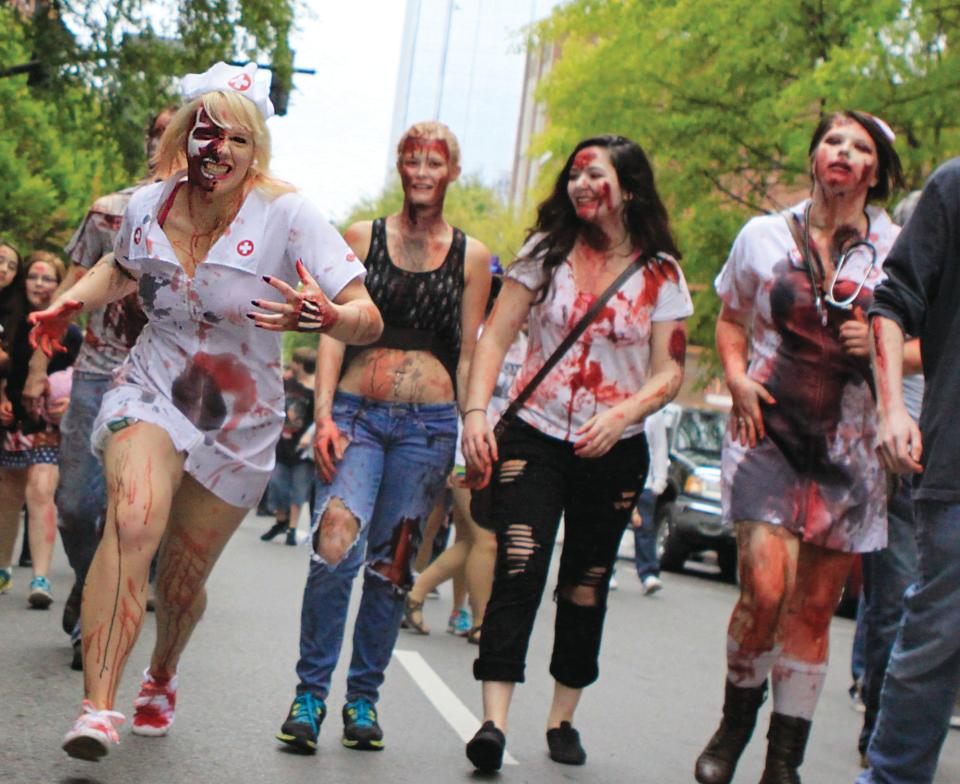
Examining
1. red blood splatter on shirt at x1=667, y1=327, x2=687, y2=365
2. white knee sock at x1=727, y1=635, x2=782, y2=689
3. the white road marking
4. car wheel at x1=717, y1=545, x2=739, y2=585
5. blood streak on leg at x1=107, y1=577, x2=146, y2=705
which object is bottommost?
car wheel at x1=717, y1=545, x2=739, y2=585

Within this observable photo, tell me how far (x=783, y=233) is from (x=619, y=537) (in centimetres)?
117

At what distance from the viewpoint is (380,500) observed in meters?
6.21

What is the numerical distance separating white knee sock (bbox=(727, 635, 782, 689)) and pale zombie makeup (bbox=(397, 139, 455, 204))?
1.88m

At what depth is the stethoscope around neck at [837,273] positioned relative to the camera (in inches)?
226

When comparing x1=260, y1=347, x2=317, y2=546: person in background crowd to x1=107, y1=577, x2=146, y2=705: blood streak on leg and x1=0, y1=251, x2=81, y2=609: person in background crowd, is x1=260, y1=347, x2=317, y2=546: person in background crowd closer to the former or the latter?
x1=0, y1=251, x2=81, y2=609: person in background crowd

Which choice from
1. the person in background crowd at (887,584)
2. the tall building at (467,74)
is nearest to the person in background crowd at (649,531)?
the person in background crowd at (887,584)

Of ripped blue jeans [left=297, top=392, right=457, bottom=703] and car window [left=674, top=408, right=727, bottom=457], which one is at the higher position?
ripped blue jeans [left=297, top=392, right=457, bottom=703]

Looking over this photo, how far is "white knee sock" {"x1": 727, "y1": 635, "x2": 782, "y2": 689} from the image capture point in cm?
576

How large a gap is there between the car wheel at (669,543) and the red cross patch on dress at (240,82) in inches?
574

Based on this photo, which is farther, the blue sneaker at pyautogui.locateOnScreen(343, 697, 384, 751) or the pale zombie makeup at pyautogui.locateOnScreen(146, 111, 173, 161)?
the pale zombie makeup at pyautogui.locateOnScreen(146, 111, 173, 161)

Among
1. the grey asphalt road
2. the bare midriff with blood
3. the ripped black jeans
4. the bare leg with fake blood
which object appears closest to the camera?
the bare leg with fake blood

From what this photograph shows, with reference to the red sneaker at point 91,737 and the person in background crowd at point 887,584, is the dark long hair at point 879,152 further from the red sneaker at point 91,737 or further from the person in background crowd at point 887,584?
the red sneaker at point 91,737

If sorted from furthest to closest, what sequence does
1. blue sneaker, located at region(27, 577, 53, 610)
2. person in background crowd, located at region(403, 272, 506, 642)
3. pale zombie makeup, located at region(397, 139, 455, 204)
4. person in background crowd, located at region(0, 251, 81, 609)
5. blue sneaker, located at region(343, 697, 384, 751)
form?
person in background crowd, located at region(0, 251, 81, 609) → person in background crowd, located at region(403, 272, 506, 642) → blue sneaker, located at region(27, 577, 53, 610) → pale zombie makeup, located at region(397, 139, 455, 204) → blue sneaker, located at region(343, 697, 384, 751)

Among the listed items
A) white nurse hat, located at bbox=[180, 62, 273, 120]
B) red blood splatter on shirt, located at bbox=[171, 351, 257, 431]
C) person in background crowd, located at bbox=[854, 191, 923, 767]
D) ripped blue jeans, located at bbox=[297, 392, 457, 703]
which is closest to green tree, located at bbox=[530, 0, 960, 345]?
person in background crowd, located at bbox=[854, 191, 923, 767]
